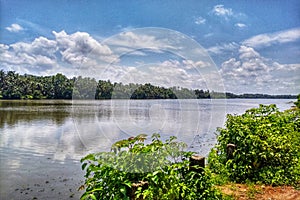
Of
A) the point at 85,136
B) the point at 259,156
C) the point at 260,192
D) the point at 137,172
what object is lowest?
the point at 260,192

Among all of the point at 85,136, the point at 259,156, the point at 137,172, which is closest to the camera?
the point at 137,172

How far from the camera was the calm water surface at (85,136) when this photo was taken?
280 centimetres

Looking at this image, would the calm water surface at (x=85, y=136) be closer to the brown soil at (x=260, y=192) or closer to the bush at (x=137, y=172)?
the bush at (x=137, y=172)

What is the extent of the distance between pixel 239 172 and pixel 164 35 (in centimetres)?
295

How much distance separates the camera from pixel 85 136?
3.48 meters

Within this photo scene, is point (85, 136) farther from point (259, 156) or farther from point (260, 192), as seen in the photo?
A: point (259, 156)

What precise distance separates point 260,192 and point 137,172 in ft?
7.84

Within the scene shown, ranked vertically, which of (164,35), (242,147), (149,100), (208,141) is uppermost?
(164,35)

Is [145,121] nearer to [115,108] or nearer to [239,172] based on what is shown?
[115,108]

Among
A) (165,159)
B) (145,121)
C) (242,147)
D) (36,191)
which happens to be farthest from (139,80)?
(36,191)

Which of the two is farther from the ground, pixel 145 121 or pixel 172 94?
pixel 172 94

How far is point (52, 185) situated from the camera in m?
6.75

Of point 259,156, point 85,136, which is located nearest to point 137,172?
point 85,136

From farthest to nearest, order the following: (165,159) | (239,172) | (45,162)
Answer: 1. (45,162)
2. (239,172)
3. (165,159)
